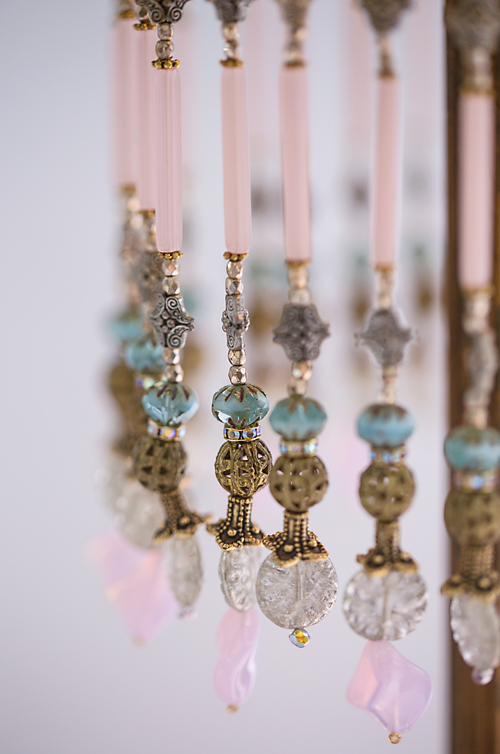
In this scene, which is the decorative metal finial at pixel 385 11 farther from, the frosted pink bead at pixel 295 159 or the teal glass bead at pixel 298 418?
the teal glass bead at pixel 298 418

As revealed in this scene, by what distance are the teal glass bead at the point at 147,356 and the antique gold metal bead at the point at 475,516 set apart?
31 centimetres

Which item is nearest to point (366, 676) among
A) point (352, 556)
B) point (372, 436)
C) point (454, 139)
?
point (372, 436)

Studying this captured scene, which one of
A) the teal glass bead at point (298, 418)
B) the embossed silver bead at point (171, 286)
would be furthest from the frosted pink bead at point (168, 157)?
the teal glass bead at point (298, 418)

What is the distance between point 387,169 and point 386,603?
0.29m

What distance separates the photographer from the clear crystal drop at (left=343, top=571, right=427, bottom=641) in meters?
0.57

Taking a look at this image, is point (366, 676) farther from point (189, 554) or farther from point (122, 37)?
point (122, 37)

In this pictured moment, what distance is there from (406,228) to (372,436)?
0.83 m

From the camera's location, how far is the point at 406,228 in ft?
4.33

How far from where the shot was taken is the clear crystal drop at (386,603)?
570 millimetres

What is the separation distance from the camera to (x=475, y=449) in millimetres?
512

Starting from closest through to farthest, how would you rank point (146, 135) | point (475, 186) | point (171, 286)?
point (475, 186), point (171, 286), point (146, 135)

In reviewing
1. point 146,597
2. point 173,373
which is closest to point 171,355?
point 173,373

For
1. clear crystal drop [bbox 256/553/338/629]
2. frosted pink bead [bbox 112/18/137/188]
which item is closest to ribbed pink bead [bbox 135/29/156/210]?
frosted pink bead [bbox 112/18/137/188]

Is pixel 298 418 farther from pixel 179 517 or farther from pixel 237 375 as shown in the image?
pixel 179 517
